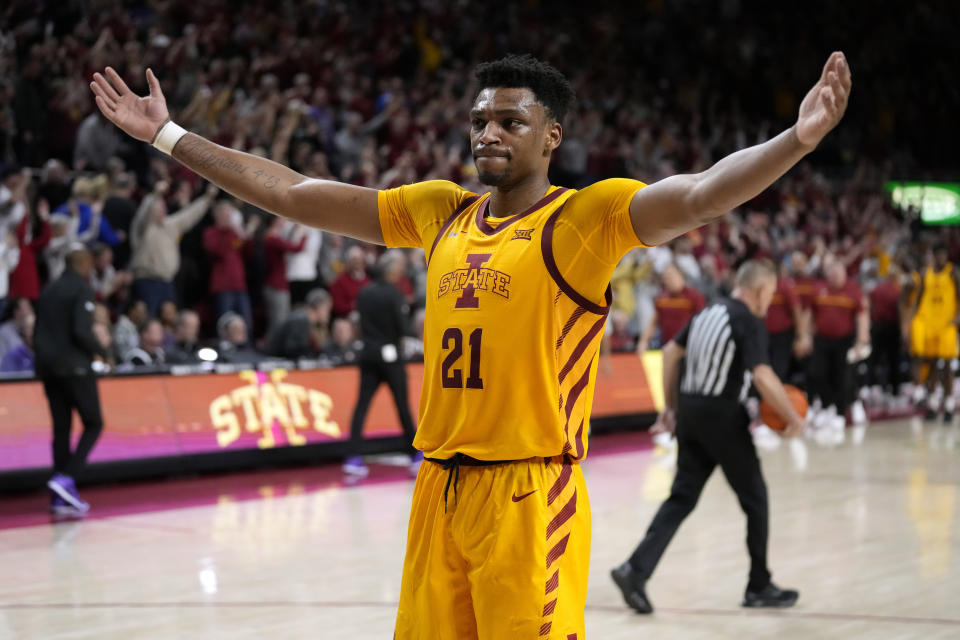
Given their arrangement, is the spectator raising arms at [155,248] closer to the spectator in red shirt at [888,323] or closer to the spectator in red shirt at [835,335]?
the spectator in red shirt at [835,335]

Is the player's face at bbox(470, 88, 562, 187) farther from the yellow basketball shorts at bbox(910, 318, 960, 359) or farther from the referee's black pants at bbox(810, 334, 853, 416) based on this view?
the yellow basketball shorts at bbox(910, 318, 960, 359)

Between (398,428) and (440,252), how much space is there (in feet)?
32.9

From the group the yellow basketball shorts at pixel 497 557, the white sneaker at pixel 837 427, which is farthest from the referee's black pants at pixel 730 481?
the white sneaker at pixel 837 427

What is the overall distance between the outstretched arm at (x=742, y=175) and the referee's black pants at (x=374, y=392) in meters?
8.80

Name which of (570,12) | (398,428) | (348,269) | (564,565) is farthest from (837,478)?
(570,12)

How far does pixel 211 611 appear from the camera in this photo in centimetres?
657

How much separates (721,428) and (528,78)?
12.6ft

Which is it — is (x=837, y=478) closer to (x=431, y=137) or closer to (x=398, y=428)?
(x=398, y=428)

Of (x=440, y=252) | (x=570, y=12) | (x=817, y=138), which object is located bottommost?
(x=440, y=252)

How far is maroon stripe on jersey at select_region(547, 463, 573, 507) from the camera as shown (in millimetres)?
3332

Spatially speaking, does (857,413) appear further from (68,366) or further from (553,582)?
(553,582)

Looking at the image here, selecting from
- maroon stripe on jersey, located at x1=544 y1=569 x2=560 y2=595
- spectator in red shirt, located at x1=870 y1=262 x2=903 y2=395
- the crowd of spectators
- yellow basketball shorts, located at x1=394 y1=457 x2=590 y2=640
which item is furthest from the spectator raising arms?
spectator in red shirt, located at x1=870 y1=262 x2=903 y2=395

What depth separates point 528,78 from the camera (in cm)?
338

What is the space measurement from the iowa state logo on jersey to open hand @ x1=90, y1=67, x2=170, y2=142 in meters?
1.13
